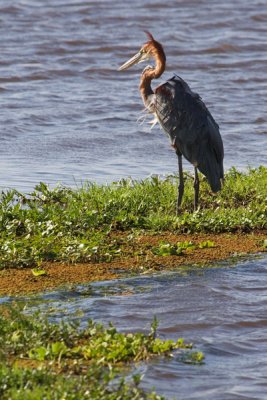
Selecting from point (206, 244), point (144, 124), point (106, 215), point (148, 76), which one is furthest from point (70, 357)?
point (144, 124)

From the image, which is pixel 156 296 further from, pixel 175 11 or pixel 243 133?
pixel 175 11

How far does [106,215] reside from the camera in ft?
27.4

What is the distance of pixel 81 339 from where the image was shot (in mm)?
5664

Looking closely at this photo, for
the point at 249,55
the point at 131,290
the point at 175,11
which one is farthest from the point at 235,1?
the point at 131,290

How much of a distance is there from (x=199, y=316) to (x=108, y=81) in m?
9.97

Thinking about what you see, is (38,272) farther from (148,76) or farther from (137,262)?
(148,76)

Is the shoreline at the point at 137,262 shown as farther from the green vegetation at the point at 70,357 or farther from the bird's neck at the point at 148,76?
the bird's neck at the point at 148,76

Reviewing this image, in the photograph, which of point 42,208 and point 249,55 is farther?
point 249,55

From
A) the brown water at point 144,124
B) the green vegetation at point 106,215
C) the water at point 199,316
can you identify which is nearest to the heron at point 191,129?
the green vegetation at point 106,215

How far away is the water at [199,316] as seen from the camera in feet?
18.2

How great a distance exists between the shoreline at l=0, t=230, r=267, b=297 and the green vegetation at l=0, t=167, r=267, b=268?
0.29 feet

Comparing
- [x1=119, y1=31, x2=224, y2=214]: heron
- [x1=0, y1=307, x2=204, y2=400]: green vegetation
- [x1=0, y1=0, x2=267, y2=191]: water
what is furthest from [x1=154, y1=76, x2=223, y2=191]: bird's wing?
[x1=0, y1=307, x2=204, y2=400]: green vegetation

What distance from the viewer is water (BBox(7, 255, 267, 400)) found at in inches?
219

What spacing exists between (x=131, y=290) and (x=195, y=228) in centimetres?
149
